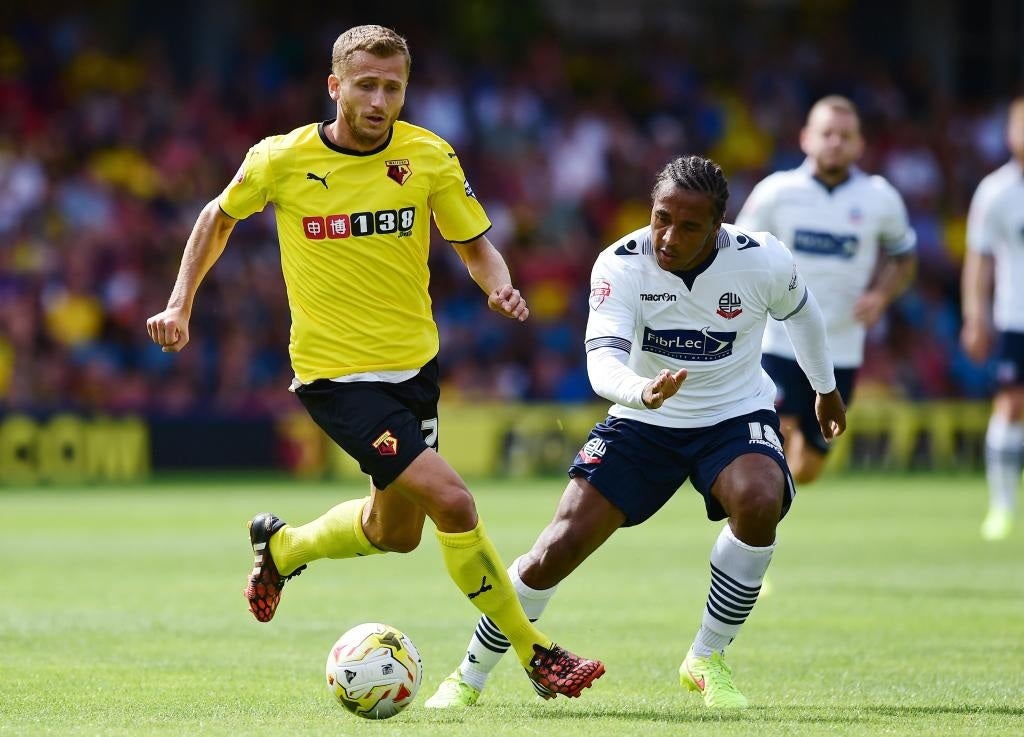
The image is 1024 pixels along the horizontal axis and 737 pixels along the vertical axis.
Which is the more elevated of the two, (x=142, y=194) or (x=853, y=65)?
(x=853, y=65)

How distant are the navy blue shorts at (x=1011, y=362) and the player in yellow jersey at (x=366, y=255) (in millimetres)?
7352

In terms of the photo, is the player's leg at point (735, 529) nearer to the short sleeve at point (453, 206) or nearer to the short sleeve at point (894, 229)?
the short sleeve at point (453, 206)

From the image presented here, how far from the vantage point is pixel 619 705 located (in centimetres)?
644

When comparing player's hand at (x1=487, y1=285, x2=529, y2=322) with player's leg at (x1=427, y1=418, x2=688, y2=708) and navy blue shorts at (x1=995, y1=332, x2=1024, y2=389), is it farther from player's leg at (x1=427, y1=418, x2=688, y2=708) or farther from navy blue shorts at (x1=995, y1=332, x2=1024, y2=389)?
navy blue shorts at (x1=995, y1=332, x2=1024, y2=389)

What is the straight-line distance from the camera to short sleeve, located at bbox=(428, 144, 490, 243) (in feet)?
22.6

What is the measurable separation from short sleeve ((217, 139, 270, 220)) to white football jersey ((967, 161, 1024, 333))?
7.60m

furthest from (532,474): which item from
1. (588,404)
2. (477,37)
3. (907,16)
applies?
(907,16)

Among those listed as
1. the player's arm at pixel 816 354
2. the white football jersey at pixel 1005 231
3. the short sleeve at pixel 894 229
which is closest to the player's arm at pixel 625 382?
the player's arm at pixel 816 354

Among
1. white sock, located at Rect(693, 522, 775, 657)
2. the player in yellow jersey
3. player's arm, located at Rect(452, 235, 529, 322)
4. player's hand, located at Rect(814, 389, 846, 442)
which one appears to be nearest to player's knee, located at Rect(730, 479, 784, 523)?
white sock, located at Rect(693, 522, 775, 657)

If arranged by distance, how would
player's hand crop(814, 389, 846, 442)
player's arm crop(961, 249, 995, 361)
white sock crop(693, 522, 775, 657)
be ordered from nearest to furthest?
white sock crop(693, 522, 775, 657), player's hand crop(814, 389, 846, 442), player's arm crop(961, 249, 995, 361)

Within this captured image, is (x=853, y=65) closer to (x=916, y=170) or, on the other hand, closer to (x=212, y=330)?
(x=916, y=170)

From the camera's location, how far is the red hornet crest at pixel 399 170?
679 centimetres

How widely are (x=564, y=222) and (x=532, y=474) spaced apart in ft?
14.4

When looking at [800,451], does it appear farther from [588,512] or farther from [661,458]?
[588,512]
